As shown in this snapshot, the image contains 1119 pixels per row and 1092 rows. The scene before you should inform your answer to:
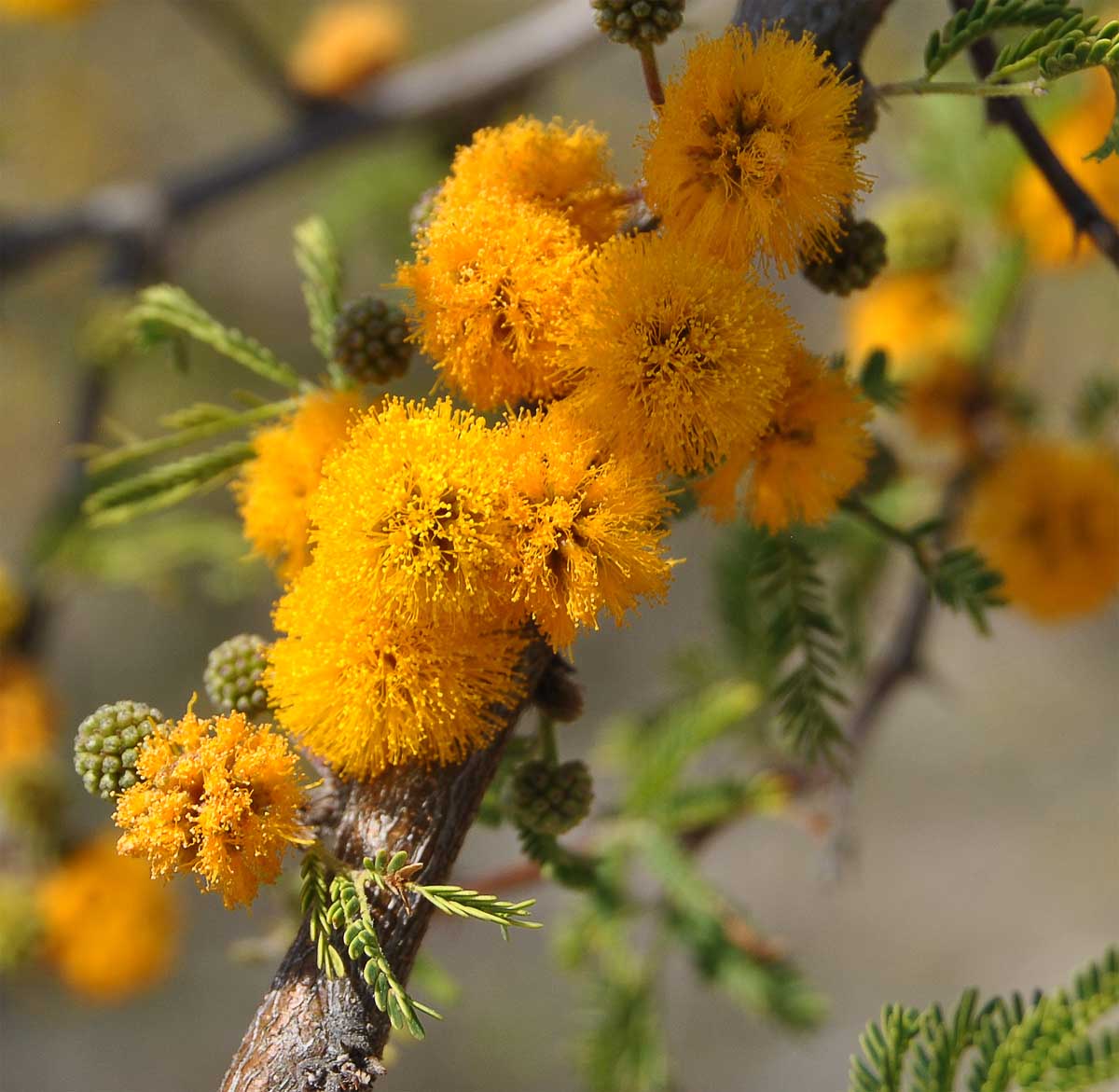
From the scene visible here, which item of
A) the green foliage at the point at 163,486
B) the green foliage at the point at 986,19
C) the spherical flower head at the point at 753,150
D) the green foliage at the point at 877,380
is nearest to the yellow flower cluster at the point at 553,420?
the spherical flower head at the point at 753,150

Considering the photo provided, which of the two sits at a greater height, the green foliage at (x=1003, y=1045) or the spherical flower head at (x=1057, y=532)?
the spherical flower head at (x=1057, y=532)

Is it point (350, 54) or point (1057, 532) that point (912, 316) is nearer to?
point (1057, 532)

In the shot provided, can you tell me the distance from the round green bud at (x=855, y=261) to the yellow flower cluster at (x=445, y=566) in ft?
2.20

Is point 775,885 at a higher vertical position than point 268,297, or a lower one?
lower

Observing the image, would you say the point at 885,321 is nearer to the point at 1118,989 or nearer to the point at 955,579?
the point at 955,579

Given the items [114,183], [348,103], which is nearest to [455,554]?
[348,103]

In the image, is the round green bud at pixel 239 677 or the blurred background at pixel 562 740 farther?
the blurred background at pixel 562 740

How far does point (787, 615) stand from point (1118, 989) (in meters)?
0.93

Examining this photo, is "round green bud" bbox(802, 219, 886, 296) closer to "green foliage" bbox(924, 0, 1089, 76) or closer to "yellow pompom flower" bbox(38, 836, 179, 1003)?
"green foliage" bbox(924, 0, 1089, 76)

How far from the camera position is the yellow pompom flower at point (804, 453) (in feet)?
5.69

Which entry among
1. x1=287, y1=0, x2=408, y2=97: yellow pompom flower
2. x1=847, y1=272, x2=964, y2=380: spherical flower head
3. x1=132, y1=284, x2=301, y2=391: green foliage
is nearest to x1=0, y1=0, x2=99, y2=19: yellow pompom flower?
x1=287, y1=0, x2=408, y2=97: yellow pompom flower

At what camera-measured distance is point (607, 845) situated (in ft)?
11.6

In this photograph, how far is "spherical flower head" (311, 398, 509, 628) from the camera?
1.52m

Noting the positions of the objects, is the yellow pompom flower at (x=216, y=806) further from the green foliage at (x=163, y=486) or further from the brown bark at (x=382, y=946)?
the green foliage at (x=163, y=486)
